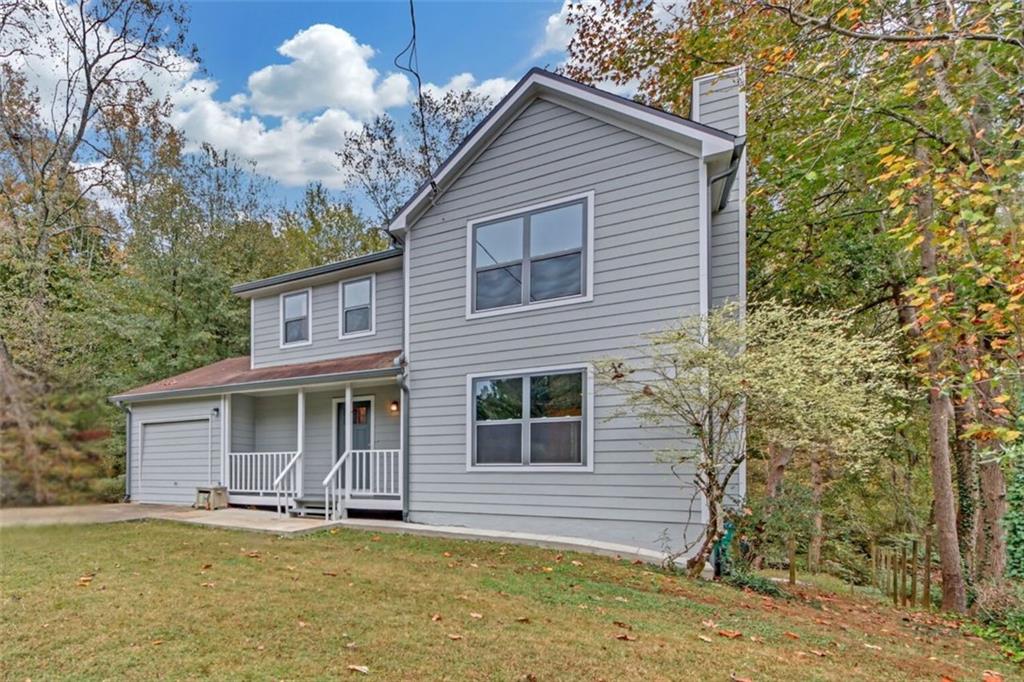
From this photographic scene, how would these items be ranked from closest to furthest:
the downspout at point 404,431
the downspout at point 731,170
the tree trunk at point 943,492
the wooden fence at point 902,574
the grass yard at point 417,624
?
the grass yard at point 417,624 < the downspout at point 731,170 < the wooden fence at point 902,574 < the tree trunk at point 943,492 < the downspout at point 404,431

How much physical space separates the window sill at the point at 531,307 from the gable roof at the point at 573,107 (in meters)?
2.42

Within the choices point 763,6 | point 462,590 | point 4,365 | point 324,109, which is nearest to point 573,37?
point 324,109

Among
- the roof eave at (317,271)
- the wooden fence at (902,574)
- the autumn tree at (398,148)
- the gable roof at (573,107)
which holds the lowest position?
the wooden fence at (902,574)

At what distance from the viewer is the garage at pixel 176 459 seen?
1223cm

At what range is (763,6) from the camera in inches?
221

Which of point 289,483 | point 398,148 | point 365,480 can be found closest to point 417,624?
point 365,480

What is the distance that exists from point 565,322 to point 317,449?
6.65 m

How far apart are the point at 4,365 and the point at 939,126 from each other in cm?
Result: 1122

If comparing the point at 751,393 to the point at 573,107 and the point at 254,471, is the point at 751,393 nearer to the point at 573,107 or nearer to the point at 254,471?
the point at 573,107

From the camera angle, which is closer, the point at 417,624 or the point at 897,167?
the point at 417,624

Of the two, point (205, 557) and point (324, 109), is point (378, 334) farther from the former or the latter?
point (324, 109)

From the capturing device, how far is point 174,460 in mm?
12742

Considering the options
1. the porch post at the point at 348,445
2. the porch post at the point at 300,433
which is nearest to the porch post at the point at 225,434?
the porch post at the point at 300,433

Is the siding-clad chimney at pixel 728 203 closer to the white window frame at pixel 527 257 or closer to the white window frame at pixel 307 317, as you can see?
the white window frame at pixel 527 257
